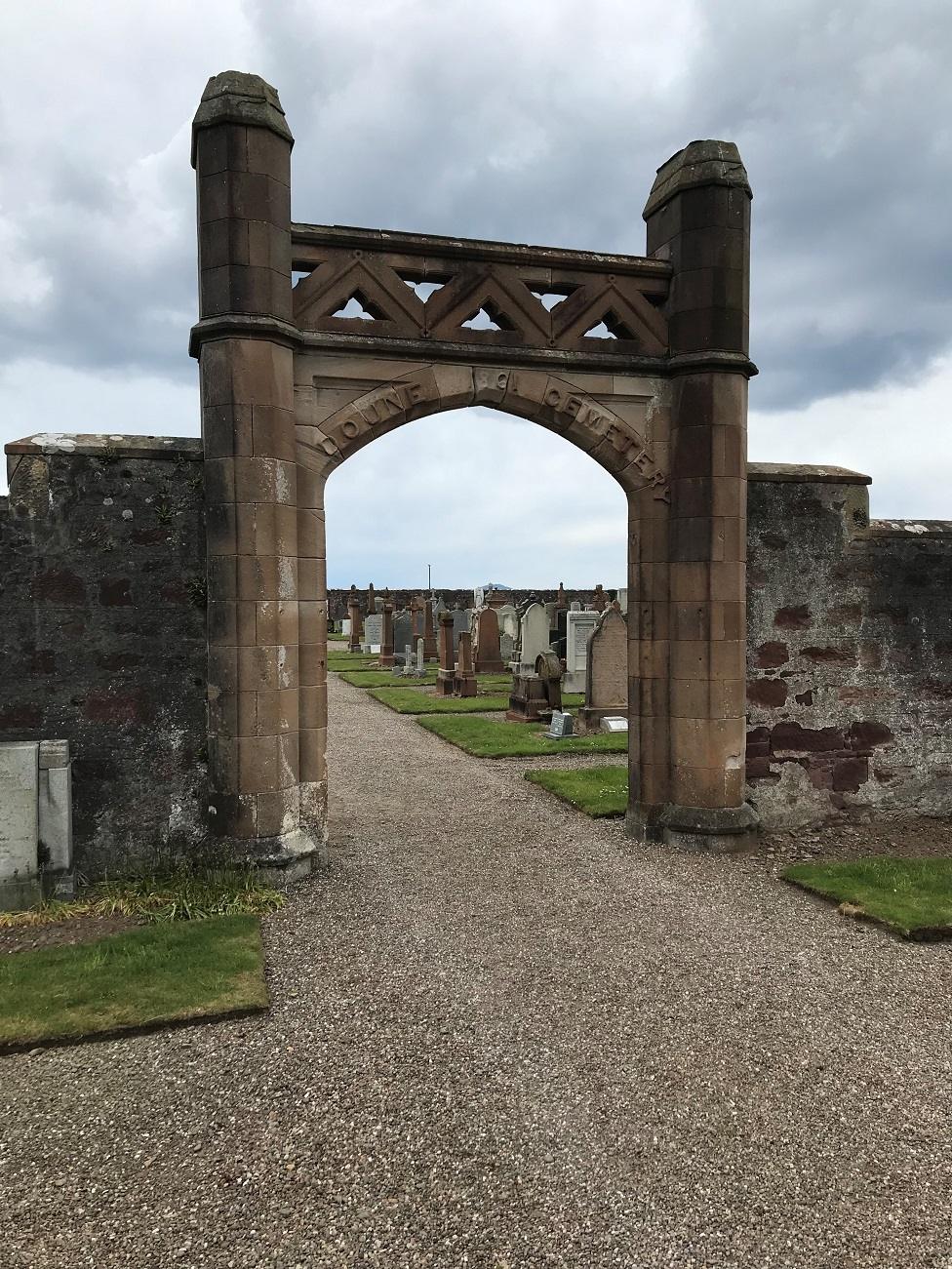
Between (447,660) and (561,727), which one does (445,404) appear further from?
(447,660)

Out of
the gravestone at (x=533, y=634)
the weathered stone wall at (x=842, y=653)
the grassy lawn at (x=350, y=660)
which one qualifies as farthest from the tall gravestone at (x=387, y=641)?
the weathered stone wall at (x=842, y=653)

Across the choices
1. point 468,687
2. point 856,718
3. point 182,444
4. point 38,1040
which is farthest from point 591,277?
point 468,687

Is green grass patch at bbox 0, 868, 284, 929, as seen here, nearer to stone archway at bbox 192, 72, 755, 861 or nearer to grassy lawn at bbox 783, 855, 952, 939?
stone archway at bbox 192, 72, 755, 861

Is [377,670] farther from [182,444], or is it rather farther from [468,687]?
[182,444]

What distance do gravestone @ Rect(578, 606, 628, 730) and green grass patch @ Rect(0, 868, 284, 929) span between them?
8.68 meters

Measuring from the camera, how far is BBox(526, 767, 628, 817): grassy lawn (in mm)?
8430

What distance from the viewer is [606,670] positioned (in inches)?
548

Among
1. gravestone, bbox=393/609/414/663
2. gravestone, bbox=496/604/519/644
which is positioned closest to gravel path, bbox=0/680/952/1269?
gravestone, bbox=496/604/519/644

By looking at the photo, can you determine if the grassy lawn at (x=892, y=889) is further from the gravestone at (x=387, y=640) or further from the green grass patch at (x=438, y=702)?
the gravestone at (x=387, y=640)

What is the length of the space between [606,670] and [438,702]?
458cm

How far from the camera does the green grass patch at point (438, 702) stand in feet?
53.8

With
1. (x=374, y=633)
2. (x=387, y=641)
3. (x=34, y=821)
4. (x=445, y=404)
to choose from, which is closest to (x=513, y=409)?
(x=445, y=404)

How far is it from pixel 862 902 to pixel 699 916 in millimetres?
1174

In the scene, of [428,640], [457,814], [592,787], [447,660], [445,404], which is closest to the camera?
[445,404]
